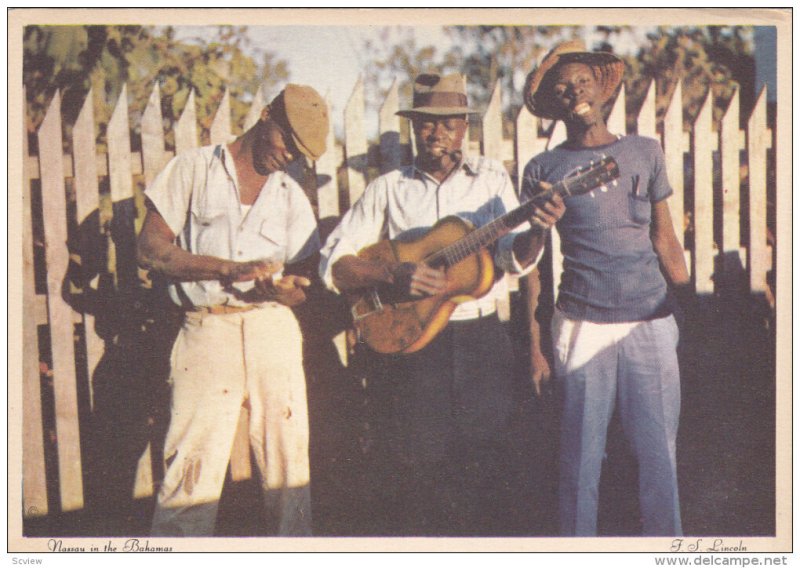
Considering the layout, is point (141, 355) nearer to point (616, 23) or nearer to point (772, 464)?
point (616, 23)

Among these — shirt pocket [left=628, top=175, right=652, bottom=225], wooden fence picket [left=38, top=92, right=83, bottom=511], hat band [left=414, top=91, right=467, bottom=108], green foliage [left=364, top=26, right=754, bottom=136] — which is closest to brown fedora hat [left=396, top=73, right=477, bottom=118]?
hat band [left=414, top=91, right=467, bottom=108]

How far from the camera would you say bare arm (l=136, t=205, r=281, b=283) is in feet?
13.4

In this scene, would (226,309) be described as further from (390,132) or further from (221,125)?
(390,132)

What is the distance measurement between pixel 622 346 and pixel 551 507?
101 centimetres

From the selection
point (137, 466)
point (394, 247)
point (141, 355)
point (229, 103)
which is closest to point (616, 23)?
point (394, 247)

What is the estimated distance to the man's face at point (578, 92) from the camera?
416 cm

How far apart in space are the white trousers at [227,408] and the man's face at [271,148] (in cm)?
73

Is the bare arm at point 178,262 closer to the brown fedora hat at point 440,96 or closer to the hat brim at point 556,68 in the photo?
the brown fedora hat at point 440,96

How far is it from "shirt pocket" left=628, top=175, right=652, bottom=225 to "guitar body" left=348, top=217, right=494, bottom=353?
756mm

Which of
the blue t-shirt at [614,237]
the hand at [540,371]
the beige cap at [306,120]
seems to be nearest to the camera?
the blue t-shirt at [614,237]

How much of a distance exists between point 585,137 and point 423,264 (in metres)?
1.04

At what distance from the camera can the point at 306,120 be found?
423 centimetres

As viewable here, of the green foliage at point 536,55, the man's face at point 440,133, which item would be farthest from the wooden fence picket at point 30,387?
the man's face at point 440,133
